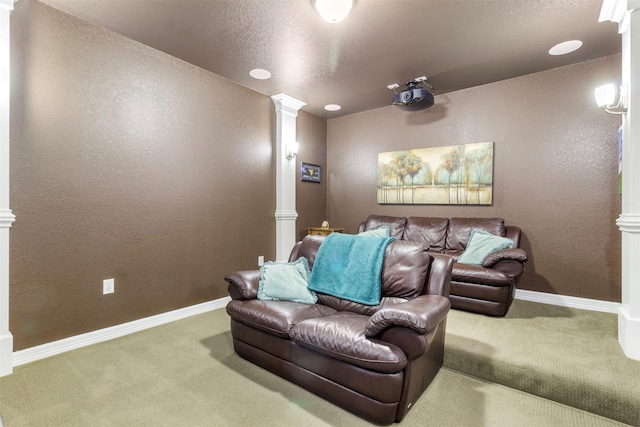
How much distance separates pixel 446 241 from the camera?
12.9ft

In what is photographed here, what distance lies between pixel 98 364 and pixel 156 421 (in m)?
0.93

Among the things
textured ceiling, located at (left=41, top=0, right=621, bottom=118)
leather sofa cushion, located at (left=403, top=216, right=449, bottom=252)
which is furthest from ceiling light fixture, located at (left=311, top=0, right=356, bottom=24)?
leather sofa cushion, located at (left=403, top=216, right=449, bottom=252)

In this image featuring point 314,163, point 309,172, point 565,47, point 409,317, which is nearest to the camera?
point 409,317

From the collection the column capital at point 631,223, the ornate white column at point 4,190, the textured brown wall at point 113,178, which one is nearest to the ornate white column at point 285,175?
the textured brown wall at point 113,178

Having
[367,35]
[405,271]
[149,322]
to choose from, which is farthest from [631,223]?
[149,322]

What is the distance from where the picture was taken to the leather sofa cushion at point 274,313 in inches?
79.1

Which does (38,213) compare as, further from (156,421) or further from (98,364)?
(156,421)

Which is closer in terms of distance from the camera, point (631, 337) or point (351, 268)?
point (631, 337)

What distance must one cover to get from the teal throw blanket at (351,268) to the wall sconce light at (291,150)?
2134 millimetres

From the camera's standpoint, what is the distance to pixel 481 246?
3387 mm

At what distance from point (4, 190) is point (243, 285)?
1707mm

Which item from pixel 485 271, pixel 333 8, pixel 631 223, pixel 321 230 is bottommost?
pixel 485 271

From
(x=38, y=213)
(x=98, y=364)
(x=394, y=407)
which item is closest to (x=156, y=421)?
(x=98, y=364)

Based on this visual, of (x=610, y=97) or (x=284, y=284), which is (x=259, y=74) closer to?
(x=284, y=284)
